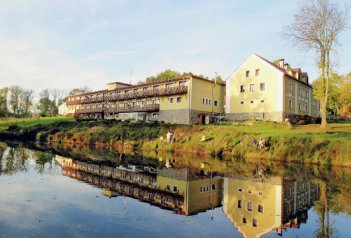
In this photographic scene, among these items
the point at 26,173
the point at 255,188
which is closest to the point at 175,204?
the point at 255,188

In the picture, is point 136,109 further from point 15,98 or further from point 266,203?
point 15,98

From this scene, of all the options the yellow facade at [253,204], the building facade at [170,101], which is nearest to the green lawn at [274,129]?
the building facade at [170,101]

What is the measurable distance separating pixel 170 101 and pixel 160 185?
39.8m

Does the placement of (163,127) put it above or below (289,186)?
above

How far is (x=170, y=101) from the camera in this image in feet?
179

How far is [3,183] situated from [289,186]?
14806 millimetres

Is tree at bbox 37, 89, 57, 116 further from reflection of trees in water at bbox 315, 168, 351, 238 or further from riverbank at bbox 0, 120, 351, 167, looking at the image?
reflection of trees in water at bbox 315, 168, 351, 238

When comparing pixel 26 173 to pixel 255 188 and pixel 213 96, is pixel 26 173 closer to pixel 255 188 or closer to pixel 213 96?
pixel 255 188

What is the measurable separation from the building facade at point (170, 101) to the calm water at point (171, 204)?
107 ft

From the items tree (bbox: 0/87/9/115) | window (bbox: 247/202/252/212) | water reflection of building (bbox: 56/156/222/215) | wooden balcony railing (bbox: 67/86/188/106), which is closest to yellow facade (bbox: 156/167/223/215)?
water reflection of building (bbox: 56/156/222/215)

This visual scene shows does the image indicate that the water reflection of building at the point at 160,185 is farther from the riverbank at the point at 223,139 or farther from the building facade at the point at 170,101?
the building facade at the point at 170,101

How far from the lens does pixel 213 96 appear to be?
2180 inches

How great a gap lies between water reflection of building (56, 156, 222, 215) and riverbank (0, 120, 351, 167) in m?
11.7

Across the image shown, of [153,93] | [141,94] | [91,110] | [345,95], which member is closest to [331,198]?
[153,93]
